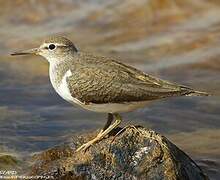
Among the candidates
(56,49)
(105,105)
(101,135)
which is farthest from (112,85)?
(56,49)

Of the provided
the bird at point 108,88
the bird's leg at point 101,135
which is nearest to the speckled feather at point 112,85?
the bird at point 108,88

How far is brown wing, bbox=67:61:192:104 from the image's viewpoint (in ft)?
25.7

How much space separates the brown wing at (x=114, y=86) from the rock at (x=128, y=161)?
1.40ft

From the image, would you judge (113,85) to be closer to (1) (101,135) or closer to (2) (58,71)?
(1) (101,135)

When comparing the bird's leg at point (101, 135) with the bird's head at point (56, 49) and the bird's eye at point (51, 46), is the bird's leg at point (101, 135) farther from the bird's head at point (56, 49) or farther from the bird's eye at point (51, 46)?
the bird's eye at point (51, 46)

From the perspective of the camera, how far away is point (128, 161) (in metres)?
7.76

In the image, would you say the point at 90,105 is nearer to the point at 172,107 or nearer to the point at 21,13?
the point at 172,107

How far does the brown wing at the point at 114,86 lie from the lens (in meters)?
7.83

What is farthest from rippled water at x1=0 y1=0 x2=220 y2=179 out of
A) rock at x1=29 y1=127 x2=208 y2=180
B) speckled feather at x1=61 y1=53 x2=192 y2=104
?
speckled feather at x1=61 y1=53 x2=192 y2=104

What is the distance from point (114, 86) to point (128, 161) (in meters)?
0.86

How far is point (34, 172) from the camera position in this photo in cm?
826

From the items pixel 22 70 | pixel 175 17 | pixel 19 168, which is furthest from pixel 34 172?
pixel 175 17

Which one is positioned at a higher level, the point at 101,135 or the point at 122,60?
the point at 122,60

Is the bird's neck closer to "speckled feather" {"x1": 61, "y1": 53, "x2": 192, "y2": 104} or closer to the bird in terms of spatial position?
the bird
